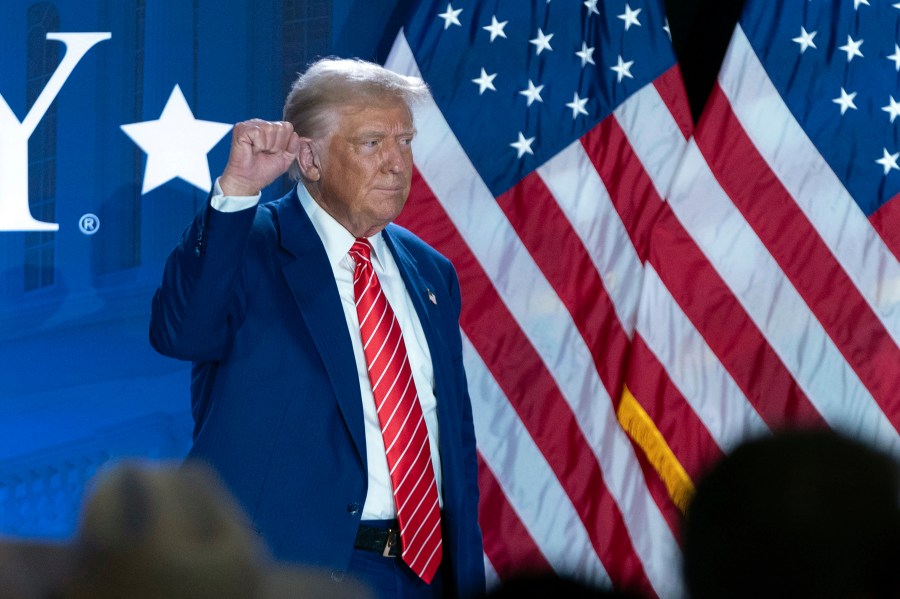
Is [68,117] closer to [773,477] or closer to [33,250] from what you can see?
[33,250]

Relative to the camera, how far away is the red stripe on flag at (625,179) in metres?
3.61

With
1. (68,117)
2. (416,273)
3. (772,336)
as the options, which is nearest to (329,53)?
(68,117)

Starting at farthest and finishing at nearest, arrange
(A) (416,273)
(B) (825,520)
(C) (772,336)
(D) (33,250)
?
(C) (772,336) < (D) (33,250) < (A) (416,273) < (B) (825,520)

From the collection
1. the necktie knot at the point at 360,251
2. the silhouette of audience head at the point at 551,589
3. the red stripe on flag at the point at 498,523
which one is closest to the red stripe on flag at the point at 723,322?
the red stripe on flag at the point at 498,523

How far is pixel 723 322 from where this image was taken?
11.7 feet

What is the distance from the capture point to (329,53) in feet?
11.8

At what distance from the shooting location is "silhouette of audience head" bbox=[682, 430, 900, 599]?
767 mm

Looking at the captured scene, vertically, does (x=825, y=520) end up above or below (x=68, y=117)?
above

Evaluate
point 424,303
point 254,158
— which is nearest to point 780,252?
point 424,303

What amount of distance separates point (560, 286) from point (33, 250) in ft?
4.61

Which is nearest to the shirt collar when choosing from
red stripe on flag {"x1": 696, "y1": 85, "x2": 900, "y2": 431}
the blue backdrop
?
the blue backdrop

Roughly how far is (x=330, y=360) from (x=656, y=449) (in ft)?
4.78

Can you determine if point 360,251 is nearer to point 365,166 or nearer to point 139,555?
point 365,166

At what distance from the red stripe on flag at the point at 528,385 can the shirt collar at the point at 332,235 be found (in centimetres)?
99
